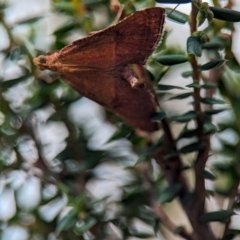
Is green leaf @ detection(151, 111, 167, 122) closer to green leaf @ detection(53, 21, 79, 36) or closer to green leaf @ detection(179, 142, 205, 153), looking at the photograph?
green leaf @ detection(179, 142, 205, 153)

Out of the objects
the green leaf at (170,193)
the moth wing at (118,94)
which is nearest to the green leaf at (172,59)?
the moth wing at (118,94)

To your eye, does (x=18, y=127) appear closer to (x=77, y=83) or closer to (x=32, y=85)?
(x=32, y=85)

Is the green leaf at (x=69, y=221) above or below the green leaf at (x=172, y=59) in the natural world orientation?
below

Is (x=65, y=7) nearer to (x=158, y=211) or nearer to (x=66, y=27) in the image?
(x=66, y=27)

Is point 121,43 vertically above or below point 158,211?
above

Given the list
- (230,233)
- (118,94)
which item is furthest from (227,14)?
(230,233)

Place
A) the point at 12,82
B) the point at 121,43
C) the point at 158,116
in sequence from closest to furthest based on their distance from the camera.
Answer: the point at 121,43 → the point at 158,116 → the point at 12,82

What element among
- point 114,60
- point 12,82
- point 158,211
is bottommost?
point 158,211

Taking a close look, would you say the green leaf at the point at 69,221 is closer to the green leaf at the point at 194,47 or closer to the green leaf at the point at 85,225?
the green leaf at the point at 85,225

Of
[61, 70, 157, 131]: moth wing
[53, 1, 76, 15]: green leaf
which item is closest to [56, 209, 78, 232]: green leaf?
[61, 70, 157, 131]: moth wing
